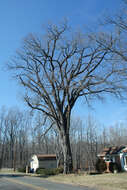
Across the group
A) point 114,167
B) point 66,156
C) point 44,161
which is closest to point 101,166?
point 114,167

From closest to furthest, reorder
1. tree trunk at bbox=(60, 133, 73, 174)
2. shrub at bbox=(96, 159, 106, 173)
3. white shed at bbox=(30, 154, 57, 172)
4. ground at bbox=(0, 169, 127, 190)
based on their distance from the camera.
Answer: ground at bbox=(0, 169, 127, 190) < tree trunk at bbox=(60, 133, 73, 174) < shrub at bbox=(96, 159, 106, 173) < white shed at bbox=(30, 154, 57, 172)

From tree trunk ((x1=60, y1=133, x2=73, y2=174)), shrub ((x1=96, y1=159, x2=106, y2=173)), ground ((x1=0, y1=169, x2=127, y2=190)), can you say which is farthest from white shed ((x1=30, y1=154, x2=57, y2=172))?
ground ((x1=0, y1=169, x2=127, y2=190))

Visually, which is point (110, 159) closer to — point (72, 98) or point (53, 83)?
point (72, 98)

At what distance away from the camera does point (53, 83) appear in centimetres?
2284

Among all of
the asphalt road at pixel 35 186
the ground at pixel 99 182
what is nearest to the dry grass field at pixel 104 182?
the ground at pixel 99 182

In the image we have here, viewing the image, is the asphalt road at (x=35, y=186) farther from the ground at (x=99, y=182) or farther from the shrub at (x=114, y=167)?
the shrub at (x=114, y=167)

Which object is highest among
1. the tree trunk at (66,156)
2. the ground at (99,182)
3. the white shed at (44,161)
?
the tree trunk at (66,156)

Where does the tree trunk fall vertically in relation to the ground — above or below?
above

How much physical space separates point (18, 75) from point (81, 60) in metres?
7.82

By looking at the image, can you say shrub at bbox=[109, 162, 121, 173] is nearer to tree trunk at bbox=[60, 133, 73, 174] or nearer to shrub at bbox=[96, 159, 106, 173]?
shrub at bbox=[96, 159, 106, 173]

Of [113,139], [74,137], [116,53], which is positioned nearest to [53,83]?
[116,53]

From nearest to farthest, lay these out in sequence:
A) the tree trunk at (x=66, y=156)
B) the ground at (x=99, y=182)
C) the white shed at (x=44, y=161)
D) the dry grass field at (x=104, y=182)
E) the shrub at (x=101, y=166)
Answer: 1. the dry grass field at (x=104, y=182)
2. the ground at (x=99, y=182)
3. the tree trunk at (x=66, y=156)
4. the shrub at (x=101, y=166)
5. the white shed at (x=44, y=161)

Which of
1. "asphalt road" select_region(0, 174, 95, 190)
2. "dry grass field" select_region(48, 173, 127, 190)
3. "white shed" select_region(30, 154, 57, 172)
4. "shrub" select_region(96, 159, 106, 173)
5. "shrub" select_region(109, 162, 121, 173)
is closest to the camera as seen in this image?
"dry grass field" select_region(48, 173, 127, 190)

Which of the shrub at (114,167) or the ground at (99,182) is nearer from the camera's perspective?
the ground at (99,182)
